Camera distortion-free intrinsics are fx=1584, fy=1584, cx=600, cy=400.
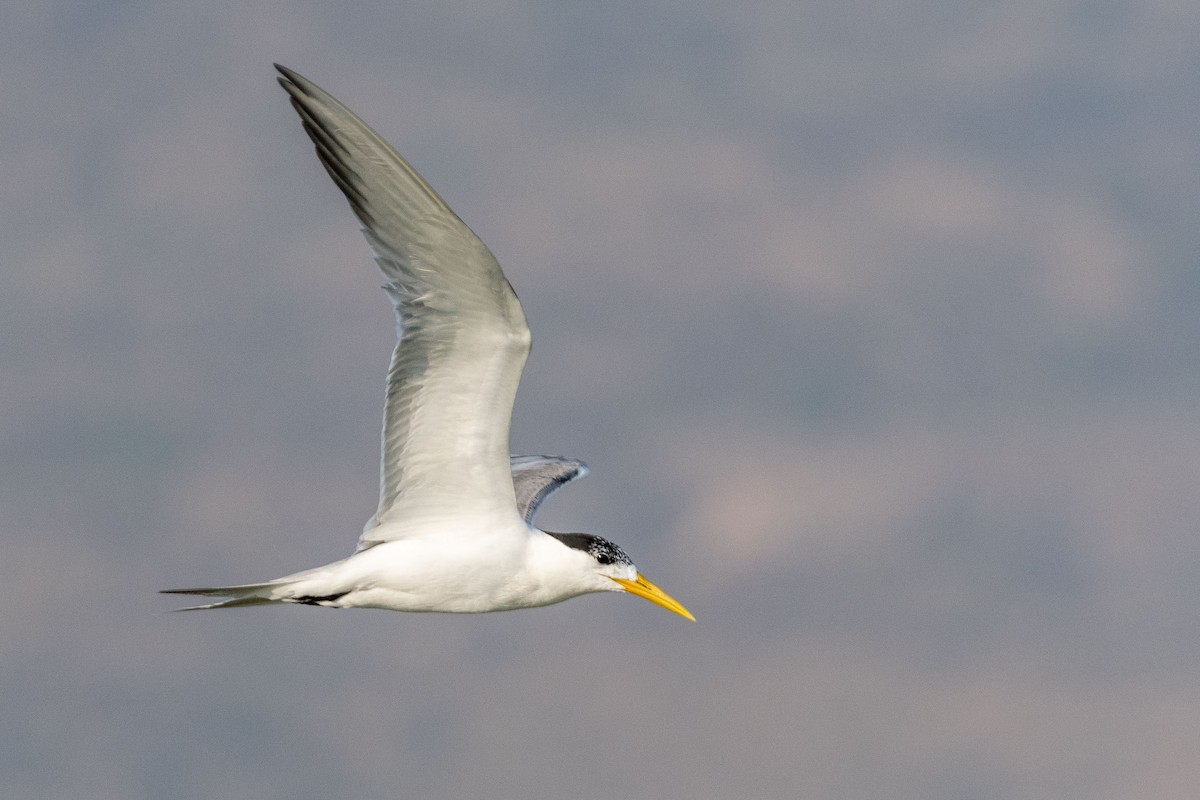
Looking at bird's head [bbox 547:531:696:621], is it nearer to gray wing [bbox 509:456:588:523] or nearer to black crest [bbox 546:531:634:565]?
black crest [bbox 546:531:634:565]

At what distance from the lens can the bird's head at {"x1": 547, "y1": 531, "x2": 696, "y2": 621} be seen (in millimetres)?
13412

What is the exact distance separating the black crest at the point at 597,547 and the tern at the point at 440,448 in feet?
0.04

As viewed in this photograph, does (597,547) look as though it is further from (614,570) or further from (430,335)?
(430,335)

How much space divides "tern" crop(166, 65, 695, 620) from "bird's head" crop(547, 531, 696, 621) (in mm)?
12

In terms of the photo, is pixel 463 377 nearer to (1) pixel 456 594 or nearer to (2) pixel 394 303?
(2) pixel 394 303

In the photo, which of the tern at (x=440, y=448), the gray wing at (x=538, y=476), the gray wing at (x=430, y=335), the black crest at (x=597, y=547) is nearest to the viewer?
the gray wing at (x=430, y=335)

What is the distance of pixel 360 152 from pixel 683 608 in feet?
17.4

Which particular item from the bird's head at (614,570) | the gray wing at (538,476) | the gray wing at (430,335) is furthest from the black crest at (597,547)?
the gray wing at (538,476)

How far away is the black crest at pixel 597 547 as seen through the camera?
13383 mm

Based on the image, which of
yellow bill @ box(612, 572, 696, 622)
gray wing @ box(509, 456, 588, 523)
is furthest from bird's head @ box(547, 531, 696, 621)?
gray wing @ box(509, 456, 588, 523)

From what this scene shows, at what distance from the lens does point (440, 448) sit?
41.5ft

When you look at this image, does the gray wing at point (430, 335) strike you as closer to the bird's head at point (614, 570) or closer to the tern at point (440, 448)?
the tern at point (440, 448)

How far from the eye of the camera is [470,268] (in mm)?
11328

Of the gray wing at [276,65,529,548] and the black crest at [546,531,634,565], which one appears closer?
the gray wing at [276,65,529,548]
